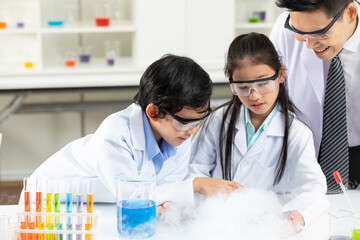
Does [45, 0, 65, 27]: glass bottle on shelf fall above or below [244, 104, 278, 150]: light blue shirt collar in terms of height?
above

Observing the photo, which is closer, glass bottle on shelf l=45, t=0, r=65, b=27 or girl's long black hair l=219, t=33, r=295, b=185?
girl's long black hair l=219, t=33, r=295, b=185

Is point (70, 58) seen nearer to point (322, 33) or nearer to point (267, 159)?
point (267, 159)

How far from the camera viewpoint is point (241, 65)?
5.50 feet

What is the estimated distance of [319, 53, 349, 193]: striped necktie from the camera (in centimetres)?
184

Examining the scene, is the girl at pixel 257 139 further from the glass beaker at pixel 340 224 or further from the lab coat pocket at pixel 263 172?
the glass beaker at pixel 340 224

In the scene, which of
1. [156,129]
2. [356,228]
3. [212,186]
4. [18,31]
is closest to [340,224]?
[356,228]

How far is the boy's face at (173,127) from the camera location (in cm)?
153

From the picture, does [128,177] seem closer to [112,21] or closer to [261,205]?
[261,205]

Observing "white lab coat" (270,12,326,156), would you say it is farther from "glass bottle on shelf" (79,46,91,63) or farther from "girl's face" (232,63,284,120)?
"glass bottle on shelf" (79,46,91,63)

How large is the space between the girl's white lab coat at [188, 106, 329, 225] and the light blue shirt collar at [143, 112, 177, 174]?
12 cm

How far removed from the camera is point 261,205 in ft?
4.95

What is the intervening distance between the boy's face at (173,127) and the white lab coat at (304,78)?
19.5 inches

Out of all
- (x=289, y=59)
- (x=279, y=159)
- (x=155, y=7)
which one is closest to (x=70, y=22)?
(x=155, y=7)

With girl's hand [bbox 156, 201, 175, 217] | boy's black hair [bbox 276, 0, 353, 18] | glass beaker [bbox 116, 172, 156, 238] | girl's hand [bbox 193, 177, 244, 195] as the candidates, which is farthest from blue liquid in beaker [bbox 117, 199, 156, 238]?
boy's black hair [bbox 276, 0, 353, 18]
